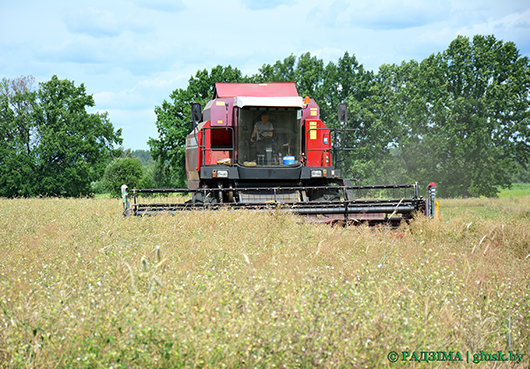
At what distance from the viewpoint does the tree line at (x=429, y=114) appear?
119 ft

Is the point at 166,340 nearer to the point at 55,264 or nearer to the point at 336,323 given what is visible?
the point at 336,323

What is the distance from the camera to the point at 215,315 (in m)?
3.12

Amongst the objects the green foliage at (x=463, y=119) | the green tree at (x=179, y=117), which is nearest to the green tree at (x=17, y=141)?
the green tree at (x=179, y=117)

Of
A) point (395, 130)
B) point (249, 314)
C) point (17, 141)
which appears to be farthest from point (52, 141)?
point (249, 314)

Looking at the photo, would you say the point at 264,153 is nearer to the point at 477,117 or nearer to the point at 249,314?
the point at 249,314

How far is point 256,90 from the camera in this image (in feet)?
43.2

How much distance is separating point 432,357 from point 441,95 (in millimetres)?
40157

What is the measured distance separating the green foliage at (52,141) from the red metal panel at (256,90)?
85.6 feet

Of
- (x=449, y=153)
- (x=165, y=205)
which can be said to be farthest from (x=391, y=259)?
(x=449, y=153)

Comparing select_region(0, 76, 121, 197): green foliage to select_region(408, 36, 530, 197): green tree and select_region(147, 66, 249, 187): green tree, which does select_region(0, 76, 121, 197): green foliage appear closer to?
select_region(147, 66, 249, 187): green tree

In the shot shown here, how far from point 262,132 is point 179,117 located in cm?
2606

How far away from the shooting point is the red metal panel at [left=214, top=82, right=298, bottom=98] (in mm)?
13180

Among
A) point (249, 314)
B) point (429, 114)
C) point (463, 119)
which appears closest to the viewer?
point (249, 314)

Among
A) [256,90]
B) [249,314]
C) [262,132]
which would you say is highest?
[256,90]
